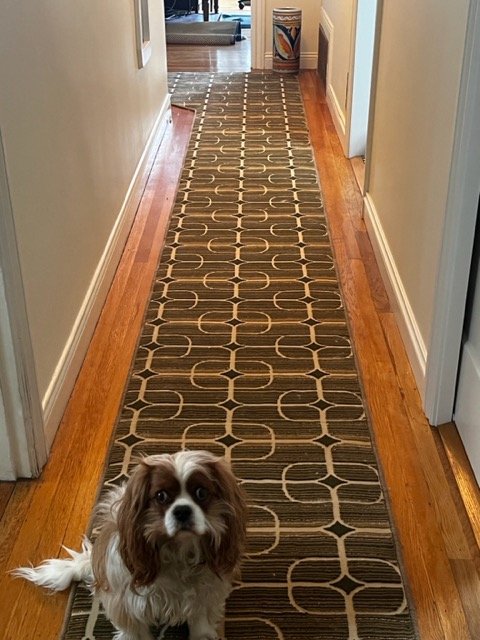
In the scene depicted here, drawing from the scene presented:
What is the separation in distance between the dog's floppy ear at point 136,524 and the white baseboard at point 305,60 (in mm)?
5734

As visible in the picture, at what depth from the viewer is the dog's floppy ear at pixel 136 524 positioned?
136cm

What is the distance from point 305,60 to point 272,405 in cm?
489

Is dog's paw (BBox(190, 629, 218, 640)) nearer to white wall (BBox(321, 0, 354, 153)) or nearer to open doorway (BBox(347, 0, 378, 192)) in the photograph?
open doorway (BBox(347, 0, 378, 192))

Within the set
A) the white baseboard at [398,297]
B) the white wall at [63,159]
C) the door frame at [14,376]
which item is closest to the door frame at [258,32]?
the white wall at [63,159]

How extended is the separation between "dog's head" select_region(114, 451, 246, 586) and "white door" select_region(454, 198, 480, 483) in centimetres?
89

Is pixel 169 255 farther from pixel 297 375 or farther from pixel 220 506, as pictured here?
pixel 220 506

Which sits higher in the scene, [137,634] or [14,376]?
[14,376]

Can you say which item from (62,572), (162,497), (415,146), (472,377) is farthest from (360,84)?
(162,497)

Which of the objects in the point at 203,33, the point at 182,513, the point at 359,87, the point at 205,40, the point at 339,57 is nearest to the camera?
the point at 182,513

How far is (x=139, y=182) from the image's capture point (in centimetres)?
392

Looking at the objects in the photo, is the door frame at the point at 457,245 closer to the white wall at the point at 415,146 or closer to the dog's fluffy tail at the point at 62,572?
the white wall at the point at 415,146

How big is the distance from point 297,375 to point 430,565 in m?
0.86

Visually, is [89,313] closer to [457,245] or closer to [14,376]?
[14,376]

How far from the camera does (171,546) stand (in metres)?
1.42
